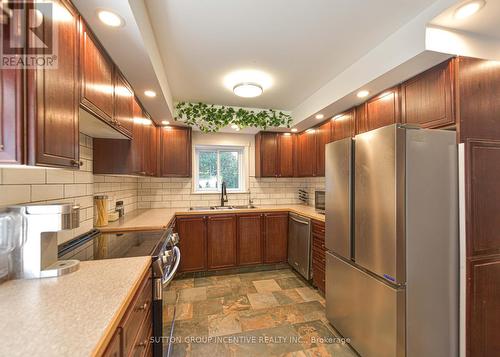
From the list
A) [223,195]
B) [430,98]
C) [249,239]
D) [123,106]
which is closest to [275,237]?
[249,239]

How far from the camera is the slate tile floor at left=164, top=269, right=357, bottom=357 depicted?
174cm

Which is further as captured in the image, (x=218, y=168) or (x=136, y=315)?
(x=218, y=168)

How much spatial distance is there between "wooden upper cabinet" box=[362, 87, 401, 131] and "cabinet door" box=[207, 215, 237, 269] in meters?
2.08


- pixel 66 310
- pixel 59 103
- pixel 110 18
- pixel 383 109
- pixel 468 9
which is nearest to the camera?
pixel 66 310

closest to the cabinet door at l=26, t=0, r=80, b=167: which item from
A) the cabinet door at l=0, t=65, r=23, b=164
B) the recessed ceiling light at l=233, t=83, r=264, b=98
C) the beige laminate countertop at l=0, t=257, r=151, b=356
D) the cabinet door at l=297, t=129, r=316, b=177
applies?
the cabinet door at l=0, t=65, r=23, b=164

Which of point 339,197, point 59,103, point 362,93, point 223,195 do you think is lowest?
point 223,195

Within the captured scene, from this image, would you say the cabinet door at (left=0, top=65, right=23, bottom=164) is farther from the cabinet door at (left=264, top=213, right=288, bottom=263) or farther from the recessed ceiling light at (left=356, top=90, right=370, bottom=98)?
the cabinet door at (left=264, top=213, right=288, bottom=263)

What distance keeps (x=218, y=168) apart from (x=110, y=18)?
271cm

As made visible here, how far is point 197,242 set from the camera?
3.03 meters

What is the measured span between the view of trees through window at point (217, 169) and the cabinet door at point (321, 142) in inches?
54.9

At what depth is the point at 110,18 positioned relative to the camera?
3.87ft

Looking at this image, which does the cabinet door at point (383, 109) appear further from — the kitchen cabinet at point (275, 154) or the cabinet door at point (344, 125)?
the kitchen cabinet at point (275, 154)

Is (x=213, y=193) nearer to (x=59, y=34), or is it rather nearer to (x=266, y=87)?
(x=266, y=87)

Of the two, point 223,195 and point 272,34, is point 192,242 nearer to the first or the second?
point 223,195
